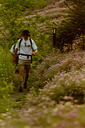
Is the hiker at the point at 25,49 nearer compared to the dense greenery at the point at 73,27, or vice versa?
the hiker at the point at 25,49

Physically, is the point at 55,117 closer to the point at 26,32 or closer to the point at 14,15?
the point at 26,32

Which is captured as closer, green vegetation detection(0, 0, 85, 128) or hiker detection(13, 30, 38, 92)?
green vegetation detection(0, 0, 85, 128)

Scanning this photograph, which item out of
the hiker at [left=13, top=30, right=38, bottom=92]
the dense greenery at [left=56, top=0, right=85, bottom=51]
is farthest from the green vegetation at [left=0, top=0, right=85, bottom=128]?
the hiker at [left=13, top=30, right=38, bottom=92]

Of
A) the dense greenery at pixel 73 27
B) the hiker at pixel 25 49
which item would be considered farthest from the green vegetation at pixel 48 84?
the hiker at pixel 25 49

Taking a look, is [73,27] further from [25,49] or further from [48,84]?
[48,84]

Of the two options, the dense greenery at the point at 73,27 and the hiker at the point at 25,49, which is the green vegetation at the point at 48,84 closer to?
the dense greenery at the point at 73,27

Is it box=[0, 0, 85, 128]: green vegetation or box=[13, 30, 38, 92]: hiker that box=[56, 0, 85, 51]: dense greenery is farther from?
box=[13, 30, 38, 92]: hiker

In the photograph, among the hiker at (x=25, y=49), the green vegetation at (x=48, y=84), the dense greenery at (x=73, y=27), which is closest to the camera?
the green vegetation at (x=48, y=84)

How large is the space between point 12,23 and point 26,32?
5854mm

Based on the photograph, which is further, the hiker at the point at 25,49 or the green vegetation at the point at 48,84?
the hiker at the point at 25,49

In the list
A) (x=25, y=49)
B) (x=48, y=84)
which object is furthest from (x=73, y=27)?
(x=48, y=84)

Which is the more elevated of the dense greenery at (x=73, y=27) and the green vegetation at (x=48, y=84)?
the dense greenery at (x=73, y=27)

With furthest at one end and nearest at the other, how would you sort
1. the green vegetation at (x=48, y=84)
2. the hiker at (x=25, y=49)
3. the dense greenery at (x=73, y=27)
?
the dense greenery at (x=73, y=27) < the hiker at (x=25, y=49) < the green vegetation at (x=48, y=84)

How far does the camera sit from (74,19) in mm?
14008
